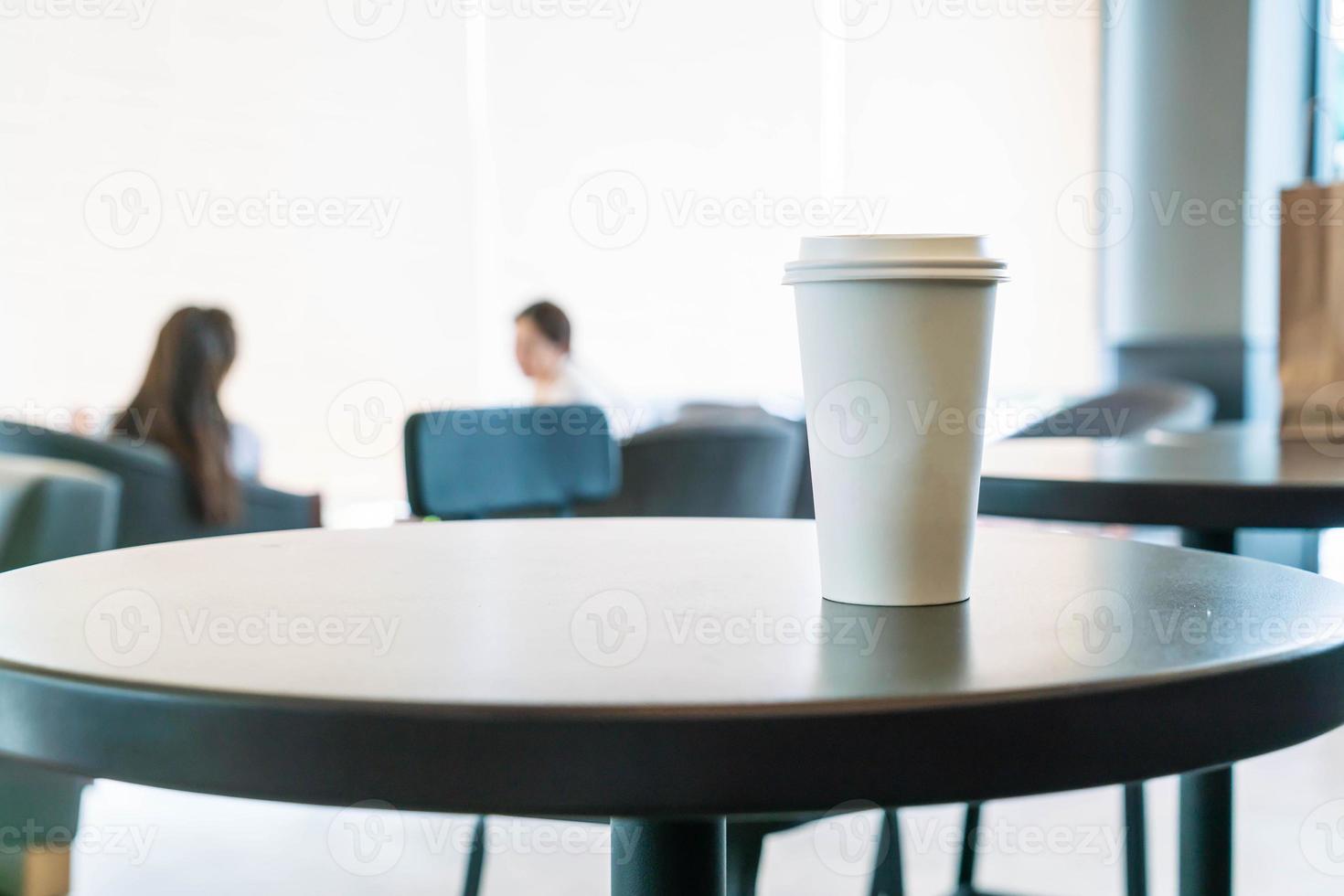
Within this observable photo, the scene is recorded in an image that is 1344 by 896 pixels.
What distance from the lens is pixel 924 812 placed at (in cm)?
286

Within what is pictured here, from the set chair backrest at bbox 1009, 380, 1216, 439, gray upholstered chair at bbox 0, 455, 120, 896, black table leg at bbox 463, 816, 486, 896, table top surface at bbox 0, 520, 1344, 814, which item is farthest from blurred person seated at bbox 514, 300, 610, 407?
table top surface at bbox 0, 520, 1344, 814

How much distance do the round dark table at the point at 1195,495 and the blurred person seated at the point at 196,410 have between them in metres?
2.50

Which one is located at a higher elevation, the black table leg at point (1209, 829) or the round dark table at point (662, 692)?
the round dark table at point (662, 692)

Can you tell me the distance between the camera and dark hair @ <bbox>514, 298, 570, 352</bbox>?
4934mm

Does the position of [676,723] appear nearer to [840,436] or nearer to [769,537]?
[840,436]

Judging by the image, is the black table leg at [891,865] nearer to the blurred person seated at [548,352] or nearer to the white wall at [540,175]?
the blurred person seated at [548,352]

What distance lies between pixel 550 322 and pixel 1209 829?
379 centimetres

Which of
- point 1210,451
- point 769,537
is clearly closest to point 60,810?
point 769,537

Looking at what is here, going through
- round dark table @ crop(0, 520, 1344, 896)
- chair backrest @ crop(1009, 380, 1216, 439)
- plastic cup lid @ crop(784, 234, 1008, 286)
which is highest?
plastic cup lid @ crop(784, 234, 1008, 286)

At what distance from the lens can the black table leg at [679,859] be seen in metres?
0.73

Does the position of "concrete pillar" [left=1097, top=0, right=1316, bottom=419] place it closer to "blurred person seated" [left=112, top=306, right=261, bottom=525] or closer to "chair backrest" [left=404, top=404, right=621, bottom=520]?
"chair backrest" [left=404, top=404, right=621, bottom=520]

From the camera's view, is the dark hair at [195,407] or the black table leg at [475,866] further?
the dark hair at [195,407]

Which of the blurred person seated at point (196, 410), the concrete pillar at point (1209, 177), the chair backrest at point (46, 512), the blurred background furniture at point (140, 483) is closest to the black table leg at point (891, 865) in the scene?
the chair backrest at point (46, 512)

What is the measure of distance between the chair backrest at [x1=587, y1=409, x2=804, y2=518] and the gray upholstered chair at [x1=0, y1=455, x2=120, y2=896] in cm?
145
